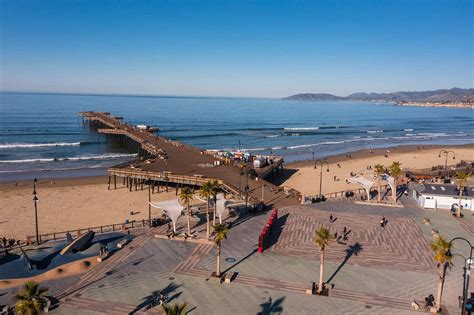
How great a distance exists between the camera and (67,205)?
44.9 meters

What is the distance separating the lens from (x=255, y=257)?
27500 millimetres

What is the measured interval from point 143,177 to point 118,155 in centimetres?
3685

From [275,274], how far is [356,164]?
5410 cm

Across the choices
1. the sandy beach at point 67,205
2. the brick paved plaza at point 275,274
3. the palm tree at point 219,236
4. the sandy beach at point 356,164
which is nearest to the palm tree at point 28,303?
the brick paved plaza at point 275,274

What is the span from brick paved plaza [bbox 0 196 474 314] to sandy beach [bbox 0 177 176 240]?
10896 millimetres

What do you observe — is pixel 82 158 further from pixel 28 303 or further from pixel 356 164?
pixel 28 303

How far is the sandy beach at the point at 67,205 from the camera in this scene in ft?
125

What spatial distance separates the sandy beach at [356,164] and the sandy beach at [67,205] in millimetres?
21655

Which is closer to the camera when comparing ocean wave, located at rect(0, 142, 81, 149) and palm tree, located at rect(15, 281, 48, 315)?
palm tree, located at rect(15, 281, 48, 315)

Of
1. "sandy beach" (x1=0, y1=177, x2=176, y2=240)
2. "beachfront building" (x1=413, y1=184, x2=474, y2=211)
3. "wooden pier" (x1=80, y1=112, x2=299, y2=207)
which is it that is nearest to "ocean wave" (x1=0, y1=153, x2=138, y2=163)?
"wooden pier" (x1=80, y1=112, x2=299, y2=207)

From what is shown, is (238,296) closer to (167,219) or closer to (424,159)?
(167,219)

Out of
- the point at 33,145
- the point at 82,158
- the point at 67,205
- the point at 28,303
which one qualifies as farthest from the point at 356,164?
the point at 33,145

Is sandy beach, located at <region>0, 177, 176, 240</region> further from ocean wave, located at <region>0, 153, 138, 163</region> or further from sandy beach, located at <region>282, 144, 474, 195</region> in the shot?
sandy beach, located at <region>282, 144, 474, 195</region>

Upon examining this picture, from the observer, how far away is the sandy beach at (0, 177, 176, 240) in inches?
1500
